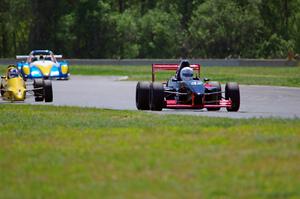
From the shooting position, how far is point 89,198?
339 inches

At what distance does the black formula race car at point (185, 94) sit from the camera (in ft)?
70.2

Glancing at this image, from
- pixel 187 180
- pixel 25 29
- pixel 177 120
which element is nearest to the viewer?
pixel 187 180

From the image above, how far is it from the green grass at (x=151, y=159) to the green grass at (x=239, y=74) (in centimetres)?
→ 2156

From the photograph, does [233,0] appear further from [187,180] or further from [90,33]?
[187,180]

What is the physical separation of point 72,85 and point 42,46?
151ft

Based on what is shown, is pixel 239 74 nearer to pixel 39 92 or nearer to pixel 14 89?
pixel 39 92

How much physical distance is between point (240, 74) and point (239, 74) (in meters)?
0.06

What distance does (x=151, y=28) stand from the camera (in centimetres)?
8494

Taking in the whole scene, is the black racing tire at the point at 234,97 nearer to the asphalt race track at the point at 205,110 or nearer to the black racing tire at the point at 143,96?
the asphalt race track at the point at 205,110

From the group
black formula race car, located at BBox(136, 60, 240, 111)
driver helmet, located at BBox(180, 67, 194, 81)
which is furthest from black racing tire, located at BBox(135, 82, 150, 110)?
driver helmet, located at BBox(180, 67, 194, 81)

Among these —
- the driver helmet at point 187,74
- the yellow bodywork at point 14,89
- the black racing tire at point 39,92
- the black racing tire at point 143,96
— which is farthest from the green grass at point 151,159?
the black racing tire at point 39,92

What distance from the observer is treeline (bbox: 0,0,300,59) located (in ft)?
257

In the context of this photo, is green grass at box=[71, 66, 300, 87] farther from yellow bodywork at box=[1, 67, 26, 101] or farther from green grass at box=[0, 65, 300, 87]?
yellow bodywork at box=[1, 67, 26, 101]

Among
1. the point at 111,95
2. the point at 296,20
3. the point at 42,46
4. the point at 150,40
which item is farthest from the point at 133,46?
the point at 111,95
